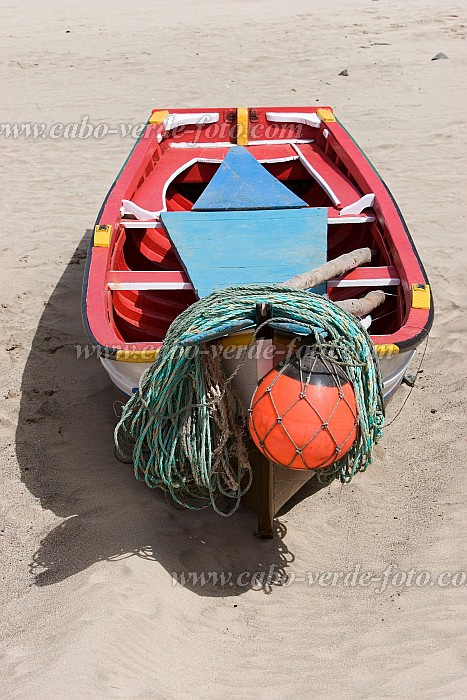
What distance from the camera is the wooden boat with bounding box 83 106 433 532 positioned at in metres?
3.60

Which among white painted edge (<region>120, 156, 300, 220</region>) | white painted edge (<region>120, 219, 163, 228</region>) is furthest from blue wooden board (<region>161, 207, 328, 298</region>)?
white painted edge (<region>120, 156, 300, 220</region>)

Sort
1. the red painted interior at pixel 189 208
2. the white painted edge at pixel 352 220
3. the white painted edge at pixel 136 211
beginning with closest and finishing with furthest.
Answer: the red painted interior at pixel 189 208 < the white painted edge at pixel 352 220 < the white painted edge at pixel 136 211

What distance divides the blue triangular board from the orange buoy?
2.19 metres

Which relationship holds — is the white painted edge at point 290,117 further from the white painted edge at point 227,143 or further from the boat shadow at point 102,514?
the boat shadow at point 102,514

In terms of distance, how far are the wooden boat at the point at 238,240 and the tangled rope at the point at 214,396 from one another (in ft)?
0.46

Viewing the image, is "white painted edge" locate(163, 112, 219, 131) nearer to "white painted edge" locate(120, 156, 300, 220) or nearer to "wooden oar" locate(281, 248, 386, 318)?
"white painted edge" locate(120, 156, 300, 220)

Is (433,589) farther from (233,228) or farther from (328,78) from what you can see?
(328,78)

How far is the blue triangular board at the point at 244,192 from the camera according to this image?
4898mm

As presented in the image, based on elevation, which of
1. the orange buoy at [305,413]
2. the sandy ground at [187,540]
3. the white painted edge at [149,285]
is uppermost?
the orange buoy at [305,413]

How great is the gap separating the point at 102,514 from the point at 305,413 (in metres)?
1.49

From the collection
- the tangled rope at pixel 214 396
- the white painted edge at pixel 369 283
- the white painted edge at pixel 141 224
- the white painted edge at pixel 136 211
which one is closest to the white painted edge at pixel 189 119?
the white painted edge at pixel 136 211

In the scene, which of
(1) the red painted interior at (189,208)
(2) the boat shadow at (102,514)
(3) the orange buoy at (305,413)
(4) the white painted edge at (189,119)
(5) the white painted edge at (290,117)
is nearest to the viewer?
(3) the orange buoy at (305,413)

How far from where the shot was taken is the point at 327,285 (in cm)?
416

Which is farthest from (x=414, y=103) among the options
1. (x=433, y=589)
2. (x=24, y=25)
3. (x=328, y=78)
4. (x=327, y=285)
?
(x=24, y=25)
